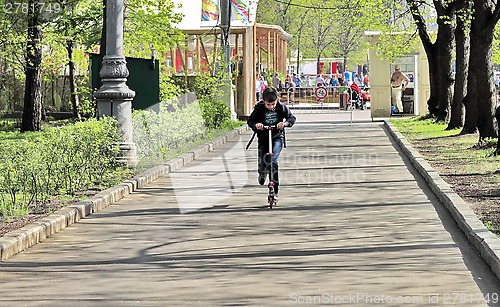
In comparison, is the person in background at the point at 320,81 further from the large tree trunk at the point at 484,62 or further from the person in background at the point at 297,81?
the large tree trunk at the point at 484,62

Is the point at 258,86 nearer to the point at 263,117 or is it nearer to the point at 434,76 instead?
the point at 434,76

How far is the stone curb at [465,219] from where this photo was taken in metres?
9.05

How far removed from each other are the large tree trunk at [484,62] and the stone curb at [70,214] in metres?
7.19

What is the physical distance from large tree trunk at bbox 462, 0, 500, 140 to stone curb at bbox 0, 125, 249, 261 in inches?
283

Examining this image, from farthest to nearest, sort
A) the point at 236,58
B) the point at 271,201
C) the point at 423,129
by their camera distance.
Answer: the point at 236,58 < the point at 423,129 < the point at 271,201

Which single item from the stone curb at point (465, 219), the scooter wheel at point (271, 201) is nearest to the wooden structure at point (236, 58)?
the stone curb at point (465, 219)

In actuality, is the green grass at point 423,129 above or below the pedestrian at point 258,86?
below

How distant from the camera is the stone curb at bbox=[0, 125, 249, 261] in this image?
998 cm

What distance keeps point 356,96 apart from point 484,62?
30.1 metres

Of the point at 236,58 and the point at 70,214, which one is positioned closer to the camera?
the point at 70,214

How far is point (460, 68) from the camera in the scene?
2723cm

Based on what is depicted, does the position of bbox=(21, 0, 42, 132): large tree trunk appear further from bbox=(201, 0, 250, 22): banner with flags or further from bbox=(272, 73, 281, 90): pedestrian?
bbox=(272, 73, 281, 90): pedestrian

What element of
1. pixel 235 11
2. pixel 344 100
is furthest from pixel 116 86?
pixel 344 100

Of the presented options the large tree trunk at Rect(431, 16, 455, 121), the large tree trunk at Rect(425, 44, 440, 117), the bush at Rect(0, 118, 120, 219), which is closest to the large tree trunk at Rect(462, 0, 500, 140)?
the large tree trunk at Rect(431, 16, 455, 121)
